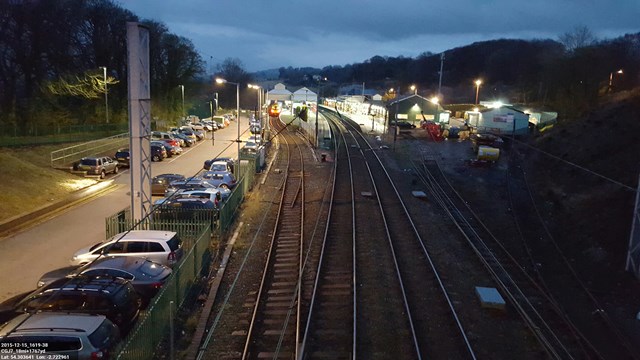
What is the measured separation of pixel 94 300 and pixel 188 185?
42.0 feet

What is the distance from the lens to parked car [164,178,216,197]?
21859 millimetres

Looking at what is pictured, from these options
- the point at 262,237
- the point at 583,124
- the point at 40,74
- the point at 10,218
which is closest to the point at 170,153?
the point at 40,74

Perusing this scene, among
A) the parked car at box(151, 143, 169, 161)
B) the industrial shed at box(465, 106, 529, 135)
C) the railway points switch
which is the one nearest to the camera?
the railway points switch

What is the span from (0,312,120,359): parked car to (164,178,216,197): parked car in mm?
13194

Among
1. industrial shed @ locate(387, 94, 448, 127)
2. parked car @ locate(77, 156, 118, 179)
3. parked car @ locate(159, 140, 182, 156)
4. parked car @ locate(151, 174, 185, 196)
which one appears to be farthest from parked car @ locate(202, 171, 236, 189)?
industrial shed @ locate(387, 94, 448, 127)

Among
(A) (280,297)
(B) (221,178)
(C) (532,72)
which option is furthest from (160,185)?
(C) (532,72)

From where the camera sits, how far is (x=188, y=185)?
2219 centimetres

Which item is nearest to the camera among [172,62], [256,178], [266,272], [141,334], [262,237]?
[141,334]

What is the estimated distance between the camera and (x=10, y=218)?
60.2 ft

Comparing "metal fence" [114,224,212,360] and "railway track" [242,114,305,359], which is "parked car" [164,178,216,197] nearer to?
"railway track" [242,114,305,359]

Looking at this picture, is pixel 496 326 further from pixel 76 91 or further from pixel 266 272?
pixel 76 91

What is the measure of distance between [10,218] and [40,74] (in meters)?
26.5

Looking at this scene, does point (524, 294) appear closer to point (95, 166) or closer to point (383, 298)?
point (383, 298)

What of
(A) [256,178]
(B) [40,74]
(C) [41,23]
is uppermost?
(C) [41,23]
